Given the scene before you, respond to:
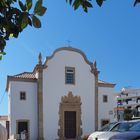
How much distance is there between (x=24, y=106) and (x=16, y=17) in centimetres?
3649

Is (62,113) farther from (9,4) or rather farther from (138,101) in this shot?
(138,101)

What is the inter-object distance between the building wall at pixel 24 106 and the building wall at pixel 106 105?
7528mm

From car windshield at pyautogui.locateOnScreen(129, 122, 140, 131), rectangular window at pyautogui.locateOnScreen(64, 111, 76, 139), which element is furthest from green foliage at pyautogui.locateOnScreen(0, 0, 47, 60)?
rectangular window at pyautogui.locateOnScreen(64, 111, 76, 139)

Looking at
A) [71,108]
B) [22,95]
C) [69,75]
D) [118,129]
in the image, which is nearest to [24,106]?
[22,95]

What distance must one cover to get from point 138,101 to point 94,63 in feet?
197

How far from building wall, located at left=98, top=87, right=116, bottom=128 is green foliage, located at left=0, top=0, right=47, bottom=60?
40498 mm

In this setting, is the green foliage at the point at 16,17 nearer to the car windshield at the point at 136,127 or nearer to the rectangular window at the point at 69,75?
the car windshield at the point at 136,127

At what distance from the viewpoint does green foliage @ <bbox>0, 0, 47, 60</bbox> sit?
363 centimetres

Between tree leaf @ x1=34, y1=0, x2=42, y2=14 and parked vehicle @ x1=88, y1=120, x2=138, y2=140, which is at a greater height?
tree leaf @ x1=34, y1=0, x2=42, y2=14

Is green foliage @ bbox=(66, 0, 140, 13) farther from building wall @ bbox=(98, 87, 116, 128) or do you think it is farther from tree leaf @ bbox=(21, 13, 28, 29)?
building wall @ bbox=(98, 87, 116, 128)

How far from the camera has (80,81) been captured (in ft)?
142

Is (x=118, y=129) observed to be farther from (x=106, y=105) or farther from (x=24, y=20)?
(x=106, y=105)

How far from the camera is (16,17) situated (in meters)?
3.82

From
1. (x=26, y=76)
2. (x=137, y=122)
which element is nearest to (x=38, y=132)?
(x=26, y=76)
